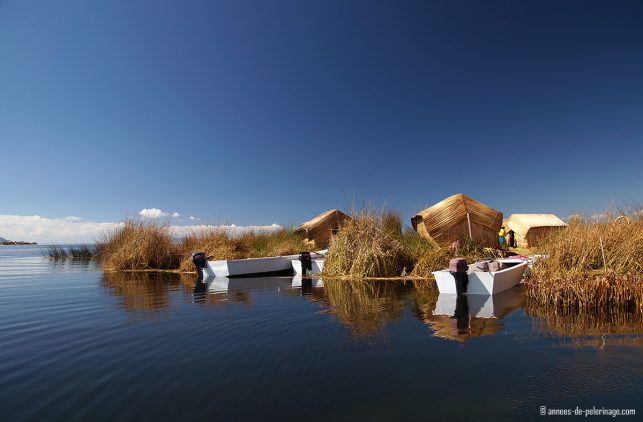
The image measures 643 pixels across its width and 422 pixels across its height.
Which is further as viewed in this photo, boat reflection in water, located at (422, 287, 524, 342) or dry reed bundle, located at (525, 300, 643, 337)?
boat reflection in water, located at (422, 287, 524, 342)

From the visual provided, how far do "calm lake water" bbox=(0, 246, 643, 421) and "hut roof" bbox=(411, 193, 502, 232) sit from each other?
853cm

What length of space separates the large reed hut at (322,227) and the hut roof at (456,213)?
6.07 metres

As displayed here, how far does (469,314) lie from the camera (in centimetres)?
672

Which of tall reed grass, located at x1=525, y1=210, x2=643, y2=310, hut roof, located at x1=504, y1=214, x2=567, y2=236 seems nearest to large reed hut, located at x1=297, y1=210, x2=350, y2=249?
hut roof, located at x1=504, y1=214, x2=567, y2=236

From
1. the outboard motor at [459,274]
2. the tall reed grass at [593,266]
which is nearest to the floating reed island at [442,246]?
the tall reed grass at [593,266]

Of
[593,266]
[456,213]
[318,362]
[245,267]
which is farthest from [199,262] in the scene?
[593,266]

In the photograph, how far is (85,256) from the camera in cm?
3422

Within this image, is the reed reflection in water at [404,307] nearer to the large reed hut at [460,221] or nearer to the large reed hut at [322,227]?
the large reed hut at [460,221]

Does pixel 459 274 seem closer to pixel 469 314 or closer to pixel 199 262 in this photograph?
pixel 469 314

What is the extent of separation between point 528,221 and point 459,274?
15.5 meters

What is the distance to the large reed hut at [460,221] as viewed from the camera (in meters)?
15.9

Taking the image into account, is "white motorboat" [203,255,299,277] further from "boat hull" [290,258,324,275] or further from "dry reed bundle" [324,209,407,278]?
"dry reed bundle" [324,209,407,278]

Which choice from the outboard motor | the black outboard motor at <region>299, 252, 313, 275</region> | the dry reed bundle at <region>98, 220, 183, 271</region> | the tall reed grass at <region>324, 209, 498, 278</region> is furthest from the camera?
the dry reed bundle at <region>98, 220, 183, 271</region>

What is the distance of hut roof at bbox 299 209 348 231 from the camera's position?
72.3ft
